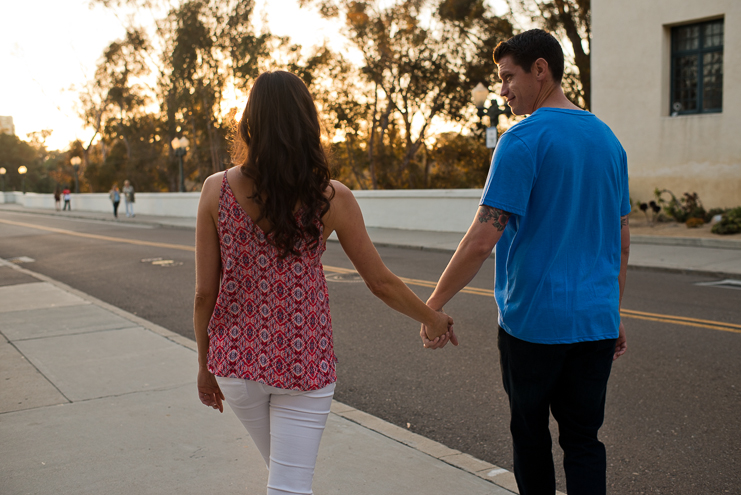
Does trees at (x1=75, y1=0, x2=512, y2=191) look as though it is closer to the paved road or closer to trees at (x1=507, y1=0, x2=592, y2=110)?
trees at (x1=507, y1=0, x2=592, y2=110)

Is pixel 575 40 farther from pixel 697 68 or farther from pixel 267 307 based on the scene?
pixel 267 307

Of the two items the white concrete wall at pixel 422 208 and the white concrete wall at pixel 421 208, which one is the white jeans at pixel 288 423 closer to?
the white concrete wall at pixel 422 208

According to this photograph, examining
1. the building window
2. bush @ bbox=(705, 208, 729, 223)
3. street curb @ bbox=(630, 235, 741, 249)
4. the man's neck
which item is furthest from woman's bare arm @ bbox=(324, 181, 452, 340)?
the building window

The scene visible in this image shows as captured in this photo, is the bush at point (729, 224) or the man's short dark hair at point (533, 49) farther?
the bush at point (729, 224)

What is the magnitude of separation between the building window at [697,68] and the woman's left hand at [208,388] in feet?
63.8

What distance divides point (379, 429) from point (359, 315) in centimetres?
384

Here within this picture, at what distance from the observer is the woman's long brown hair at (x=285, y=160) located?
1.94 metres

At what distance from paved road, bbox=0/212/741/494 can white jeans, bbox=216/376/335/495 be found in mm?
2017

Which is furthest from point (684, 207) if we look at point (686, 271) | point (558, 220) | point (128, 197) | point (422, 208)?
point (128, 197)

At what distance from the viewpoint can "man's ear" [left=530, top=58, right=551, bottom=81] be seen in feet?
7.57

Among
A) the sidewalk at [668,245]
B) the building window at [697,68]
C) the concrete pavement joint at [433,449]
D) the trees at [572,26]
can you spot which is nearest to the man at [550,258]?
the concrete pavement joint at [433,449]

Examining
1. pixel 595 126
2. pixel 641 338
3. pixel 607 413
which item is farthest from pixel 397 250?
pixel 595 126

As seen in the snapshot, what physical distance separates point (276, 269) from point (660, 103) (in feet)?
64.3

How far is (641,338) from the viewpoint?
646cm
